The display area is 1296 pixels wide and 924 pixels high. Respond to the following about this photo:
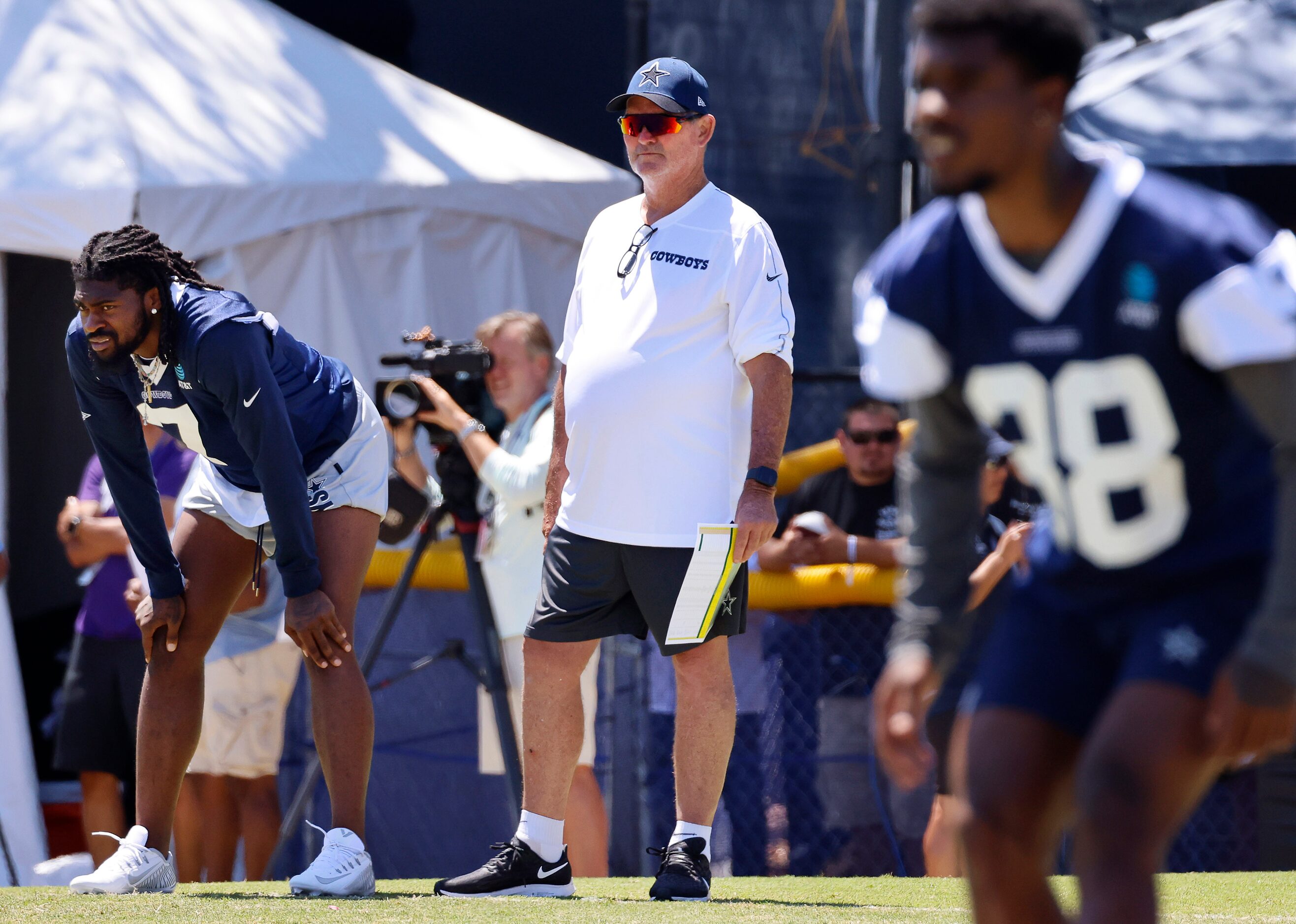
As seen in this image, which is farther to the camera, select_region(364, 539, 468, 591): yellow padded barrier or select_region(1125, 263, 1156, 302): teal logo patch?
select_region(364, 539, 468, 591): yellow padded barrier

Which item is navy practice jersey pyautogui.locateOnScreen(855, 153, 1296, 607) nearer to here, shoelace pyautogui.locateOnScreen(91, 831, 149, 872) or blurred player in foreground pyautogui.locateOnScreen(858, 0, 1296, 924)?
blurred player in foreground pyautogui.locateOnScreen(858, 0, 1296, 924)

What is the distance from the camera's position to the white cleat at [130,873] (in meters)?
3.92

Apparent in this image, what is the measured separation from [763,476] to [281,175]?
3.35m

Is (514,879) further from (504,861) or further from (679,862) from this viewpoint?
(679,862)

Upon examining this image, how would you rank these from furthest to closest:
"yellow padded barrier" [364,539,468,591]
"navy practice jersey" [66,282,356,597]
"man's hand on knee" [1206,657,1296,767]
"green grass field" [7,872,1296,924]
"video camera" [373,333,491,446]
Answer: "yellow padded barrier" [364,539,468,591]
"video camera" [373,333,491,446]
"navy practice jersey" [66,282,356,597]
"green grass field" [7,872,1296,924]
"man's hand on knee" [1206,657,1296,767]

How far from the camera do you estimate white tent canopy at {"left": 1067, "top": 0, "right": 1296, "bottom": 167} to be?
6727mm

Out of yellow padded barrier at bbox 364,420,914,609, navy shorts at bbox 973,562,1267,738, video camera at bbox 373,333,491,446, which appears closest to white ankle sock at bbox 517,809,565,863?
yellow padded barrier at bbox 364,420,914,609

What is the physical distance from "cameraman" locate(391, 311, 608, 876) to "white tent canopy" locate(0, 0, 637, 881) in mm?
1346

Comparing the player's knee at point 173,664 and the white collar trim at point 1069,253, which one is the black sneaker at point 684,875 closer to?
the player's knee at point 173,664

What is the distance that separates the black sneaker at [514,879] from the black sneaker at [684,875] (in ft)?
0.77

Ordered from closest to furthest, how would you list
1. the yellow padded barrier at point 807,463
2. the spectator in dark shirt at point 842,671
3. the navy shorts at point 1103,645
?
the navy shorts at point 1103,645, the spectator in dark shirt at point 842,671, the yellow padded barrier at point 807,463

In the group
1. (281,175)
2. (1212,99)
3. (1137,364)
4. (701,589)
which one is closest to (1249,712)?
(1137,364)

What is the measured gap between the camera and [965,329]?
2252 millimetres

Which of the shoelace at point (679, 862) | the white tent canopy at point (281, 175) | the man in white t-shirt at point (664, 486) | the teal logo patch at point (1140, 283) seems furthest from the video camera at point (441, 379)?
the teal logo patch at point (1140, 283)
